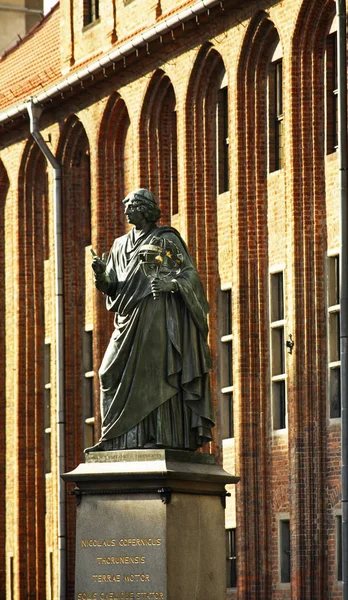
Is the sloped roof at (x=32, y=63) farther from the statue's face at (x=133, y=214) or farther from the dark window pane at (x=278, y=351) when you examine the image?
the statue's face at (x=133, y=214)

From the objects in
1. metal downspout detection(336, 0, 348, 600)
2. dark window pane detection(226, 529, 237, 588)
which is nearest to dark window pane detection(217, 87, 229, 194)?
dark window pane detection(226, 529, 237, 588)

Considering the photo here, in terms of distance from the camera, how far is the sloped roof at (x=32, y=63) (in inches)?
2024

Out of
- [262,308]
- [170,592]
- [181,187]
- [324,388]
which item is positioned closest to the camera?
[170,592]

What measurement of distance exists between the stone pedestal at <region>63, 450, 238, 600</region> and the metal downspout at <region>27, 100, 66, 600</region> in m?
25.5

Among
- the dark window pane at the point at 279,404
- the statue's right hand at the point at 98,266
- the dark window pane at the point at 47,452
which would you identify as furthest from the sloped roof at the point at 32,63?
the statue's right hand at the point at 98,266

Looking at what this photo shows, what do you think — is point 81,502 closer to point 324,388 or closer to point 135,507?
point 135,507

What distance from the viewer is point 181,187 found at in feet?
143

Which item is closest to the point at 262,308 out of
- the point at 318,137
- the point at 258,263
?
the point at 258,263

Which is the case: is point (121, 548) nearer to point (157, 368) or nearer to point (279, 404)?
point (157, 368)

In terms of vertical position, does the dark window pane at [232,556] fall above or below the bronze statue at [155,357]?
below

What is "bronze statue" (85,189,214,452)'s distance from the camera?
20.8 meters

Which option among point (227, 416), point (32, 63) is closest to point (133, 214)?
point (227, 416)

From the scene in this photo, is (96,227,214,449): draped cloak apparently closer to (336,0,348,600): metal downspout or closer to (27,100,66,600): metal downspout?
(336,0,348,600): metal downspout

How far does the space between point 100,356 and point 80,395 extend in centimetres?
206
